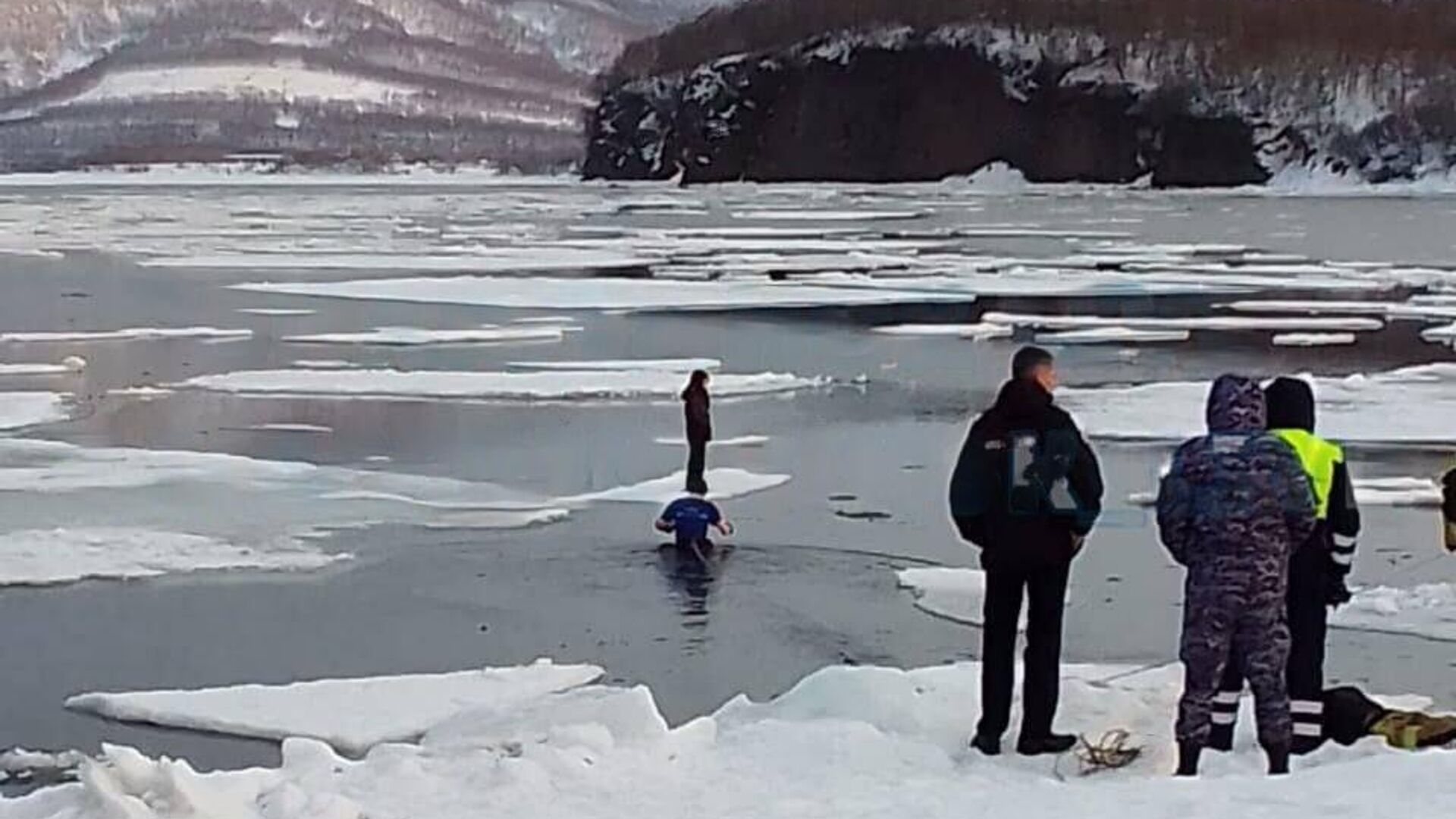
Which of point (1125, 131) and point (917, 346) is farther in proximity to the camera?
point (1125, 131)

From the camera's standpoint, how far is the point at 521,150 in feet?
630

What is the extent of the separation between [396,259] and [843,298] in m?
12.7

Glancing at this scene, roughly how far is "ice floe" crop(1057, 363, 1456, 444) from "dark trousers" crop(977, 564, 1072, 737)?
30.6 ft

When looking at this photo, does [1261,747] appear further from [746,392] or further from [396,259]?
[396,259]

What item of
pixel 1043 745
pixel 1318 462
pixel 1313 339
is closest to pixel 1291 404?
pixel 1318 462

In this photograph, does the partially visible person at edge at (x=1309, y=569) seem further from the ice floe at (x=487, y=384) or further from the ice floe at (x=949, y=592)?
the ice floe at (x=487, y=384)

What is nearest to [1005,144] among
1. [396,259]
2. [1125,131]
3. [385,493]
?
[1125,131]

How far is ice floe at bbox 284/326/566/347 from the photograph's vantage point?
2572cm

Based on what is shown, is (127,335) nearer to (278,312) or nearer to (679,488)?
(278,312)

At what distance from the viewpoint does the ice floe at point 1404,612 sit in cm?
1080

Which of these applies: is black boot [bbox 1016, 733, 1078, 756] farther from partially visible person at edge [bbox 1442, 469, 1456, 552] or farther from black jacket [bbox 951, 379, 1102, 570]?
partially visible person at edge [bbox 1442, 469, 1456, 552]

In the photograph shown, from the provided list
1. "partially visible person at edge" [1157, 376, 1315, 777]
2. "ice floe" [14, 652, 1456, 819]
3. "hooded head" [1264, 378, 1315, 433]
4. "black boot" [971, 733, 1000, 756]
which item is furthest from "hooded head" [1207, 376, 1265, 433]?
"black boot" [971, 733, 1000, 756]

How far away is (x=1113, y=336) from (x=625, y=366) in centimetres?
623

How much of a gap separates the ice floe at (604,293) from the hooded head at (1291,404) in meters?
23.2
